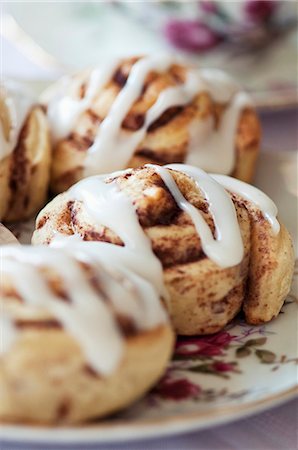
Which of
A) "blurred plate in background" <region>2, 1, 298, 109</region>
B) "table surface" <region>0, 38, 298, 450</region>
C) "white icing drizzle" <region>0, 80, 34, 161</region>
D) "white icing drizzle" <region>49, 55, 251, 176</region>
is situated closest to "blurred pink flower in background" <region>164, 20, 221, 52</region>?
"blurred plate in background" <region>2, 1, 298, 109</region>

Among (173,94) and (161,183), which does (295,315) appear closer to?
(161,183)

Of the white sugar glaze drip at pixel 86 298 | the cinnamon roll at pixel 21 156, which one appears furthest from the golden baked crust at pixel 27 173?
the white sugar glaze drip at pixel 86 298

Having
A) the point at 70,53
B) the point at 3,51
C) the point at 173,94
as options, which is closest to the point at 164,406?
the point at 173,94

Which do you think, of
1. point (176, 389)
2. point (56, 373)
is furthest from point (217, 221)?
point (56, 373)

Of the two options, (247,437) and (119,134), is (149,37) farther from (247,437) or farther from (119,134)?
(247,437)

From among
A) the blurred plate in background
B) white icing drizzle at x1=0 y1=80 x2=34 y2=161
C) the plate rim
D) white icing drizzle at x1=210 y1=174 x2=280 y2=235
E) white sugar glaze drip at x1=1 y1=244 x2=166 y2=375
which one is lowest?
the plate rim

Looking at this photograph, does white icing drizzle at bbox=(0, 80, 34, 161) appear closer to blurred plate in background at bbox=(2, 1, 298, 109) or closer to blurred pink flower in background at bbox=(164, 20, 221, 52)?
blurred plate in background at bbox=(2, 1, 298, 109)
